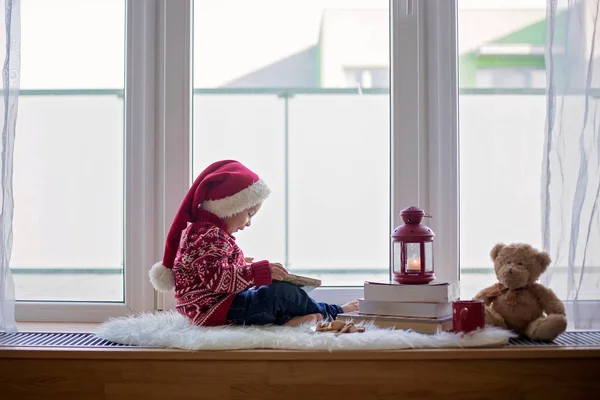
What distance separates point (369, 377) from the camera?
1.53 metres

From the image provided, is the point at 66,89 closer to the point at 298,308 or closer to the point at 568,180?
the point at 298,308

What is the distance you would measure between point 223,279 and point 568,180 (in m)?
0.92

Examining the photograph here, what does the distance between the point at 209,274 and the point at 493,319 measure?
0.72 m

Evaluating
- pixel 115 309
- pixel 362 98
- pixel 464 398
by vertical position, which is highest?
pixel 362 98

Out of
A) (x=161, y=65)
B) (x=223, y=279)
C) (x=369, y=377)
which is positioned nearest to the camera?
(x=369, y=377)

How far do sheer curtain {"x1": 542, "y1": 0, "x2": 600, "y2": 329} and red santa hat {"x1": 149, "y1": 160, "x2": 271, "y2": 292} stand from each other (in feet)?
2.59

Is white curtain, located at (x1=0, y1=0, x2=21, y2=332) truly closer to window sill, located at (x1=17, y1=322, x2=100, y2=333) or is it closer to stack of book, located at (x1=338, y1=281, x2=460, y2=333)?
window sill, located at (x1=17, y1=322, x2=100, y2=333)

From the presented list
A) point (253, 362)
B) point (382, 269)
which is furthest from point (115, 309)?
point (382, 269)

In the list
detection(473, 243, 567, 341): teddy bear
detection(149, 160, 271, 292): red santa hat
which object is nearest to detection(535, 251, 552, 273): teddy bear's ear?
detection(473, 243, 567, 341): teddy bear

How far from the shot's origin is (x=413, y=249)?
1764 millimetres

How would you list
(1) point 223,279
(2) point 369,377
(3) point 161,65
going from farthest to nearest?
(3) point 161,65 → (1) point 223,279 → (2) point 369,377

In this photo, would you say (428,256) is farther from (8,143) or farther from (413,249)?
(8,143)

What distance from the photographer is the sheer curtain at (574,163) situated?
1.72 meters

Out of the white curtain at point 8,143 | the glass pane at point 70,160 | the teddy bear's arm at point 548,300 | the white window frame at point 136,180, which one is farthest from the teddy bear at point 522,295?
the white curtain at point 8,143
